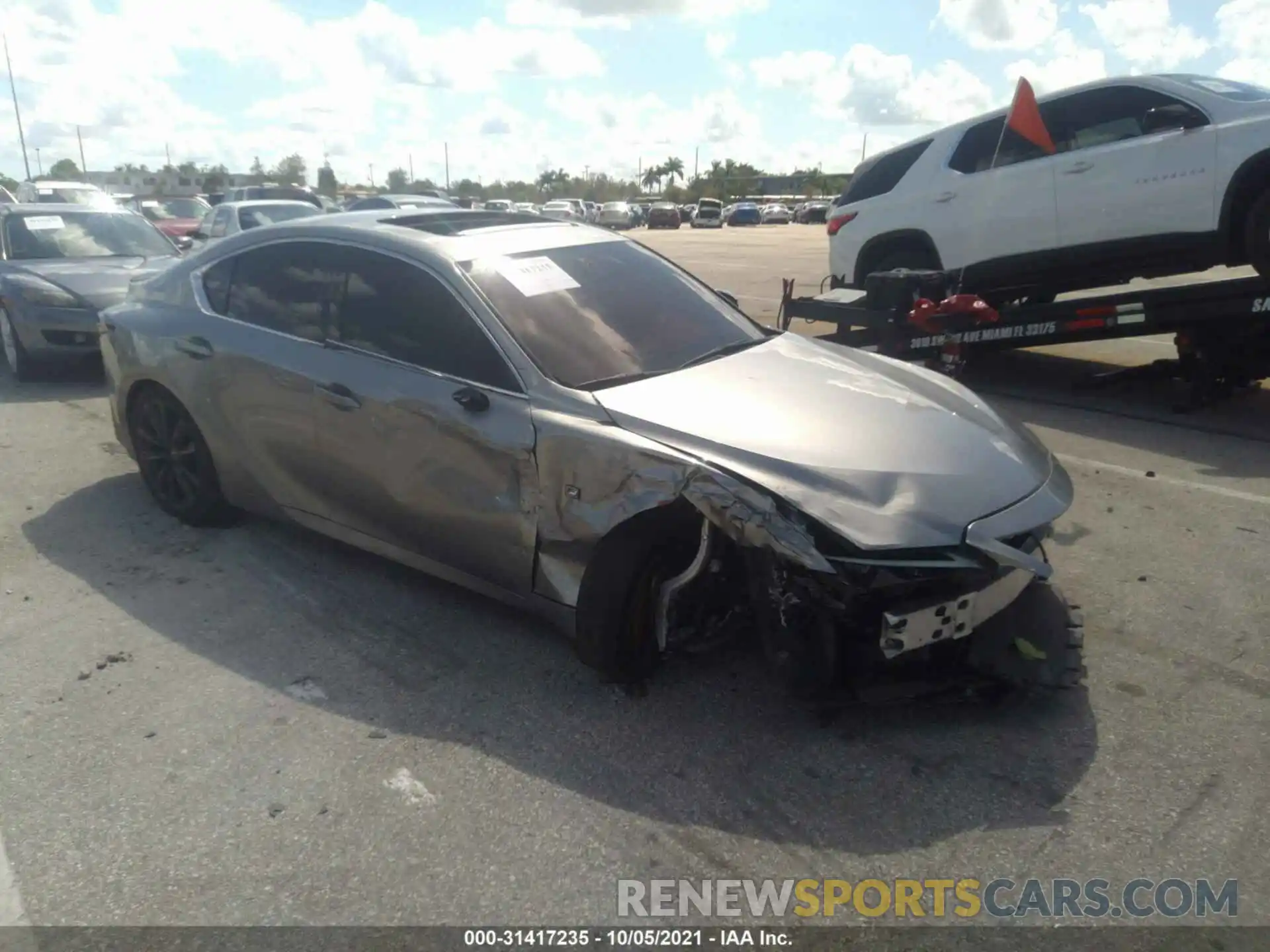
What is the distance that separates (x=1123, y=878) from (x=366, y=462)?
2979 mm

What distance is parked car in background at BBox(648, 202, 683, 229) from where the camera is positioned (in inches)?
1950

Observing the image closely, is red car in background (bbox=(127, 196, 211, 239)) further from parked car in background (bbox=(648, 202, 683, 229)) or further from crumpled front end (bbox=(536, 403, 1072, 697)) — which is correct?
parked car in background (bbox=(648, 202, 683, 229))

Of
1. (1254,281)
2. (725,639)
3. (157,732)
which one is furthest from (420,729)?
(1254,281)

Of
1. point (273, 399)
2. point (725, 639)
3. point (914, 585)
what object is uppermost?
point (273, 399)

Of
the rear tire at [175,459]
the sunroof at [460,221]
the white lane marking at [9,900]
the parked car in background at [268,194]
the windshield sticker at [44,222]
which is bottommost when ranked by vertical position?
the white lane marking at [9,900]

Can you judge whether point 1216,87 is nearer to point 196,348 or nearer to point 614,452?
point 614,452

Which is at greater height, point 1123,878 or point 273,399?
point 273,399

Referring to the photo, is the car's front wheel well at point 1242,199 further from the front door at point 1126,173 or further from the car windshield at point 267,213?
the car windshield at point 267,213

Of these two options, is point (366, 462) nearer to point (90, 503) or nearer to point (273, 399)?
point (273, 399)

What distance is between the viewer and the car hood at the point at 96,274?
8461 mm

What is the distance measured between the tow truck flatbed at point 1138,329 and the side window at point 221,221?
9.64 m

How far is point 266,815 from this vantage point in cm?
288

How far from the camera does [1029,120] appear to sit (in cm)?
787

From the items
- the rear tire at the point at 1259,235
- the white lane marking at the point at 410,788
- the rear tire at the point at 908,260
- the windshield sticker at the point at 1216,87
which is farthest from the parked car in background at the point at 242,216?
the white lane marking at the point at 410,788
